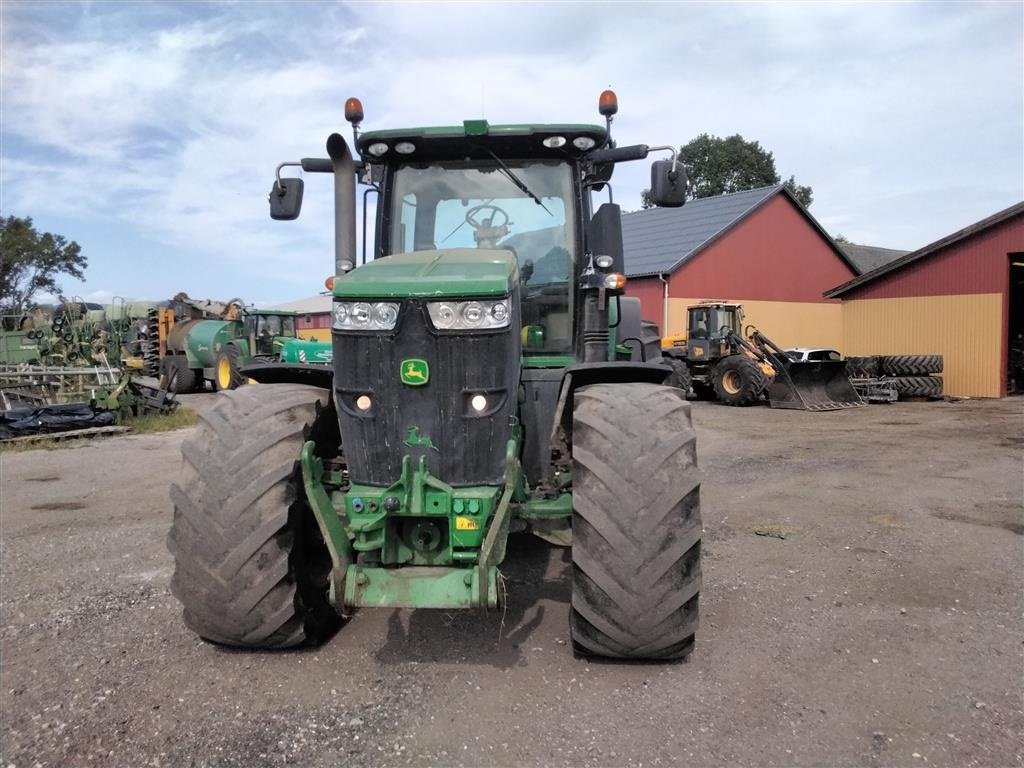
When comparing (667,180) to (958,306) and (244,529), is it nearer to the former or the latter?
(244,529)

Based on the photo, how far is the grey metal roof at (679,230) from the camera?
83.1 feet

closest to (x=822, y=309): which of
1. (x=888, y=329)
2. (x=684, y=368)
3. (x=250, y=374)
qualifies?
(x=888, y=329)

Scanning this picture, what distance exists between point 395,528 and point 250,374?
143 centimetres

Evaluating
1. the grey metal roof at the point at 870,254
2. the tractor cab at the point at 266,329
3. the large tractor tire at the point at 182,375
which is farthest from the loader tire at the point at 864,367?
the grey metal roof at the point at 870,254

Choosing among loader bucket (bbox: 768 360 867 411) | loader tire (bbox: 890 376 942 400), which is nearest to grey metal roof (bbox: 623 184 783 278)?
loader tire (bbox: 890 376 942 400)

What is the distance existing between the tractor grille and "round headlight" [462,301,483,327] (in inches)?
2.2

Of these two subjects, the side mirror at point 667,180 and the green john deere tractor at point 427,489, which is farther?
the side mirror at point 667,180

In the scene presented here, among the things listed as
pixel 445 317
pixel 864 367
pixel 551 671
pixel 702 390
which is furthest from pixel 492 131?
pixel 864 367

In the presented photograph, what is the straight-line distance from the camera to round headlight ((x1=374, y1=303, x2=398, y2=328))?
3291mm

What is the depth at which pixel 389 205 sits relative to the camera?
4.61 m

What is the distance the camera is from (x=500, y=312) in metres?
3.35

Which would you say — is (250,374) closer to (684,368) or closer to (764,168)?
(684,368)

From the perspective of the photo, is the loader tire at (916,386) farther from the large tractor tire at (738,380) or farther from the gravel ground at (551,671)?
the gravel ground at (551,671)

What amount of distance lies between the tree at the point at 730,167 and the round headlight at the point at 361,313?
166ft
